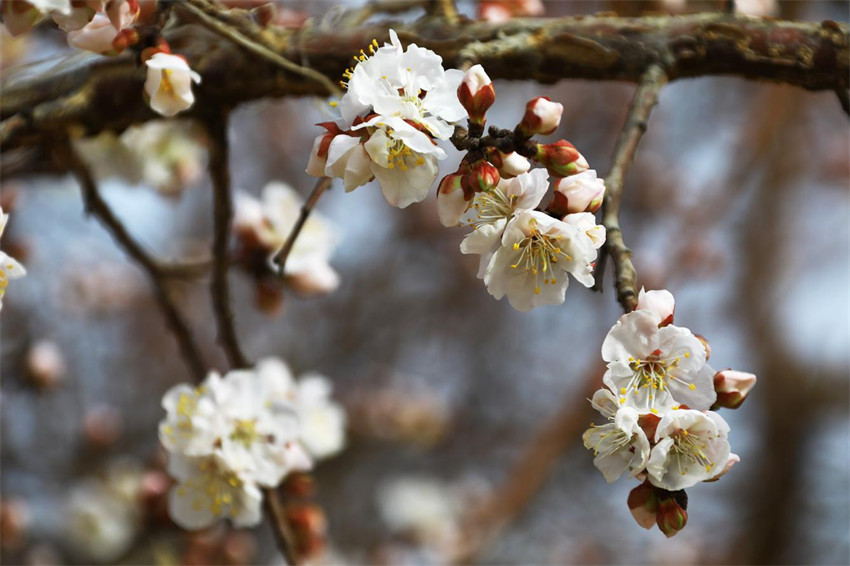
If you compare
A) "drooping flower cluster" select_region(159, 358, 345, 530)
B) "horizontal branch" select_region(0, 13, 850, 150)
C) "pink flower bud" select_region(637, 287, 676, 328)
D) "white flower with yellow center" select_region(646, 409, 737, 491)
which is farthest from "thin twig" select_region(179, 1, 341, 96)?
"white flower with yellow center" select_region(646, 409, 737, 491)

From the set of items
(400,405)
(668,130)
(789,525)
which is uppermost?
(668,130)

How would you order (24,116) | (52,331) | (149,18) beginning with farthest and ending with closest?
(52,331), (24,116), (149,18)

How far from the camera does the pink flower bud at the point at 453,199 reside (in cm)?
91

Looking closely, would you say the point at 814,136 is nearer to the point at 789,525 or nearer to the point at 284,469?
the point at 789,525

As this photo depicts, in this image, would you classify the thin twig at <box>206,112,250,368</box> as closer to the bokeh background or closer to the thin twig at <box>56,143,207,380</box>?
the thin twig at <box>56,143,207,380</box>

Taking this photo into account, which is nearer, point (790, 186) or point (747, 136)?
point (747, 136)

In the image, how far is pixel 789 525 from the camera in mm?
5660

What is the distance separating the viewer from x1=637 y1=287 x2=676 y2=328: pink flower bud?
864mm

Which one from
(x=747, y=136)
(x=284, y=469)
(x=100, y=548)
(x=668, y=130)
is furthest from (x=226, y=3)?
(x=668, y=130)

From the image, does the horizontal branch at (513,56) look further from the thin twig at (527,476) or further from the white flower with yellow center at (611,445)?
the thin twig at (527,476)

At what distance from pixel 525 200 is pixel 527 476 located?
351cm

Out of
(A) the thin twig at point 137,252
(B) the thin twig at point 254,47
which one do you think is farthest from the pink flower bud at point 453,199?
(A) the thin twig at point 137,252

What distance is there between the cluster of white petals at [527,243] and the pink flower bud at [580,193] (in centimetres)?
1

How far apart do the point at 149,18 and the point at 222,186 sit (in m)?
0.40
